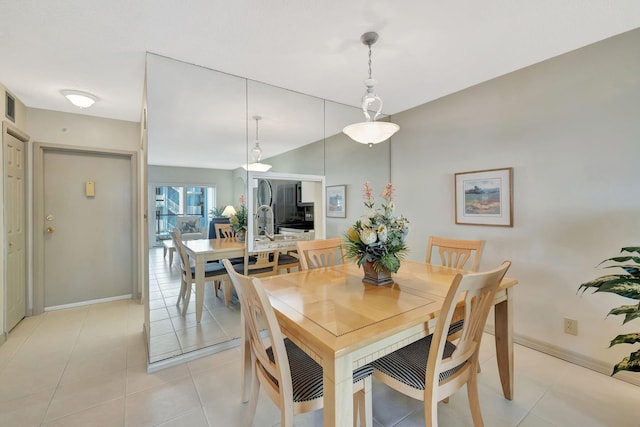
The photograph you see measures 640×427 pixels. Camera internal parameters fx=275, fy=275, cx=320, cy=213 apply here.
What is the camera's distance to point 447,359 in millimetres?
1292

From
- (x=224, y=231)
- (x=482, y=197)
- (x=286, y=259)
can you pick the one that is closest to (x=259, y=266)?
(x=286, y=259)

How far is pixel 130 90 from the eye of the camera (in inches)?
108

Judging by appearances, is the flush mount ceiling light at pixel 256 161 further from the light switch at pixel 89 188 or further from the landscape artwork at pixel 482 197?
the light switch at pixel 89 188

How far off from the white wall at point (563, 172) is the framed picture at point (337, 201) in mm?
1316

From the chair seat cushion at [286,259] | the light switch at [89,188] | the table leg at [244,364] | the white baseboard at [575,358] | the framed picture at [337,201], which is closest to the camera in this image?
the table leg at [244,364]

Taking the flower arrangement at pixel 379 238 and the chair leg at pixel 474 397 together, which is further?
the flower arrangement at pixel 379 238

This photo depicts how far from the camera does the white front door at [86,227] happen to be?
10.9 feet

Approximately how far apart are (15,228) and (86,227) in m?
0.67

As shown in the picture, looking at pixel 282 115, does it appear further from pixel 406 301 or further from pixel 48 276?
pixel 48 276

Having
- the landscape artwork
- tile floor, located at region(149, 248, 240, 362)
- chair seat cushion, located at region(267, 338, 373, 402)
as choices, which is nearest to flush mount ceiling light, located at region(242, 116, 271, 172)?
tile floor, located at region(149, 248, 240, 362)

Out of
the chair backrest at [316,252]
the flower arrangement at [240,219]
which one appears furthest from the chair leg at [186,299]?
the chair backrest at [316,252]

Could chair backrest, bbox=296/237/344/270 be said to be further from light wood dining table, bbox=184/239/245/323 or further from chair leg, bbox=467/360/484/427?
chair leg, bbox=467/360/484/427

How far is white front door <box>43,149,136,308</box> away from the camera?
131 inches

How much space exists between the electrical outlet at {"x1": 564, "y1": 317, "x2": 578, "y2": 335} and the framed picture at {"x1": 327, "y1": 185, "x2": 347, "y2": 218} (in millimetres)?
2280
